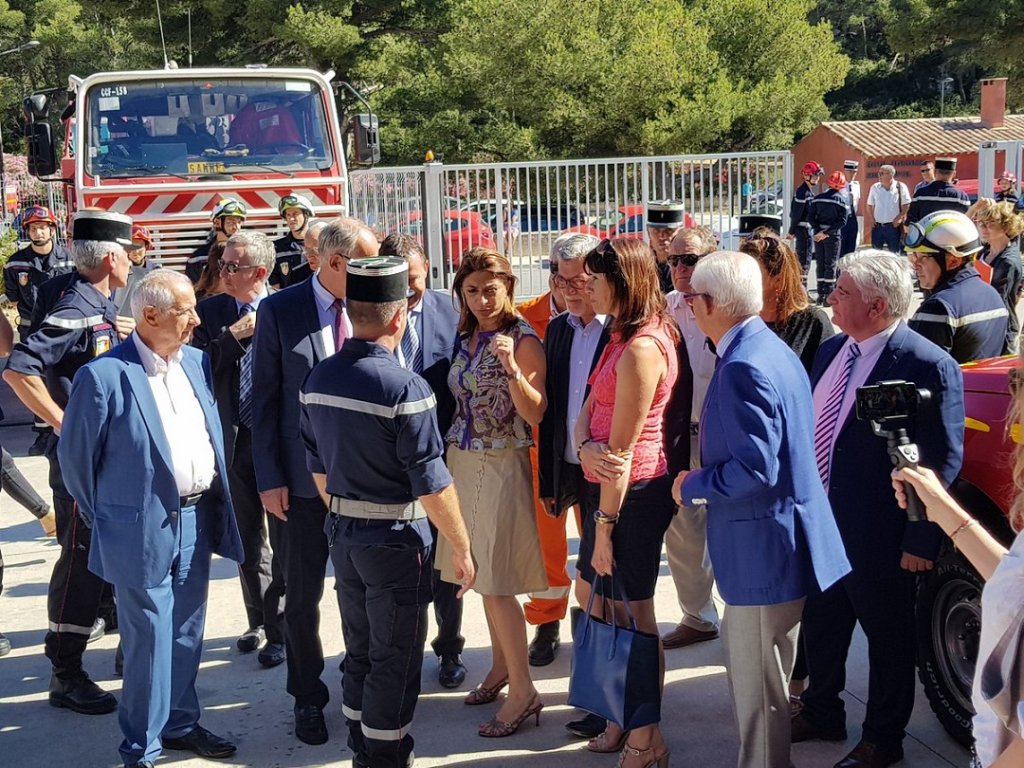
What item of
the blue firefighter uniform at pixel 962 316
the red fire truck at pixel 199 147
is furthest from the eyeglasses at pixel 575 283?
the red fire truck at pixel 199 147

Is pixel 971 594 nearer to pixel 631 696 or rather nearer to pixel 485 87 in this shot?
pixel 631 696

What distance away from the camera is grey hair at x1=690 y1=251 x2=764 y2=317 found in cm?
365

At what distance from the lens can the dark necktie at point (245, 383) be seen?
481cm

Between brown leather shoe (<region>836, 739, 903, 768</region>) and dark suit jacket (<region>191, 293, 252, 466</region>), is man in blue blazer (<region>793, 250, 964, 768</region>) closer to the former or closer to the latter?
brown leather shoe (<region>836, 739, 903, 768</region>)

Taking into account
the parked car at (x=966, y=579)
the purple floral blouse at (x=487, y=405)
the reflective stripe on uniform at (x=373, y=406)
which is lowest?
the parked car at (x=966, y=579)

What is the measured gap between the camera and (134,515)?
4.08 m

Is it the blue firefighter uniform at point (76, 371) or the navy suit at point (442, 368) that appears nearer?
the navy suit at point (442, 368)

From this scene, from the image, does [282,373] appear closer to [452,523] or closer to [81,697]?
[452,523]

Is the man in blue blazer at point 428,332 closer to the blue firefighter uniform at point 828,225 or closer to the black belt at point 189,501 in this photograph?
the black belt at point 189,501

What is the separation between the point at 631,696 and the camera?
393 centimetres

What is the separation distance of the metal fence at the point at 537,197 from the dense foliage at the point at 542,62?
13645 mm

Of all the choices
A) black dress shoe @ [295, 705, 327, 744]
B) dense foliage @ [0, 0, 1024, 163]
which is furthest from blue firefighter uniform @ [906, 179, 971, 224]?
dense foliage @ [0, 0, 1024, 163]

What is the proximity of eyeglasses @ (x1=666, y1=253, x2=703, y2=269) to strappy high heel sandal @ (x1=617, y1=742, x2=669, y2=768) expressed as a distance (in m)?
2.24

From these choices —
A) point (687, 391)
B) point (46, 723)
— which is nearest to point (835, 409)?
point (687, 391)
